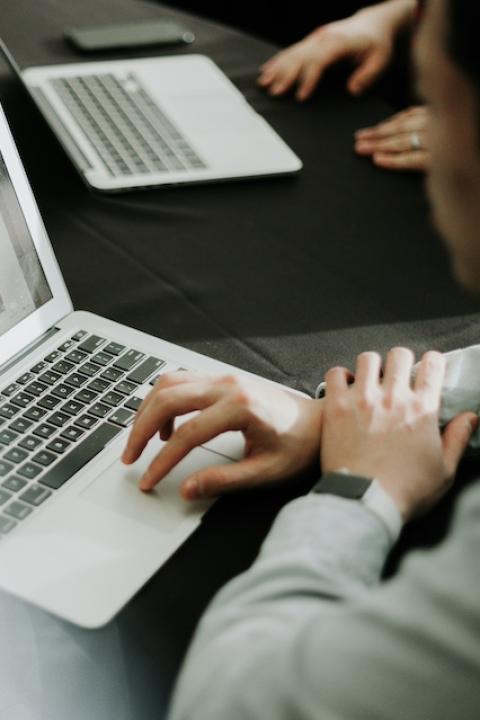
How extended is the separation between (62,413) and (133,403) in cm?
7

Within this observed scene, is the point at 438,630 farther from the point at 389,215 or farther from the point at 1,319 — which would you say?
the point at 389,215

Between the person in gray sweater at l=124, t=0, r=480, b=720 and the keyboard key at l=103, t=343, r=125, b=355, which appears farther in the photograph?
the keyboard key at l=103, t=343, r=125, b=355

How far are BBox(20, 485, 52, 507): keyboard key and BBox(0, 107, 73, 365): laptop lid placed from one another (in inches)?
6.5

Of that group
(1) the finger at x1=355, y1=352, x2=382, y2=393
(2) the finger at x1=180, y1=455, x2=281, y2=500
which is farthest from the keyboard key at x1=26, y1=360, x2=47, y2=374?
(1) the finger at x1=355, y1=352, x2=382, y2=393

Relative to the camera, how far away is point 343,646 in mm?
493

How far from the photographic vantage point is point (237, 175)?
1192mm

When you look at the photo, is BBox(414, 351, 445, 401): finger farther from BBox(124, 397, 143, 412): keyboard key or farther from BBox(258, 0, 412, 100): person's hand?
BBox(258, 0, 412, 100): person's hand

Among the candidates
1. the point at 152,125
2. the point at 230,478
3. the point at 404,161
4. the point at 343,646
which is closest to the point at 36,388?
the point at 230,478

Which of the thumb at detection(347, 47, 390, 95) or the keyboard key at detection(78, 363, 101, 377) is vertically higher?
the keyboard key at detection(78, 363, 101, 377)

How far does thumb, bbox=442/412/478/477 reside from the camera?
789 mm

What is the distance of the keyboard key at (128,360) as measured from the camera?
881mm

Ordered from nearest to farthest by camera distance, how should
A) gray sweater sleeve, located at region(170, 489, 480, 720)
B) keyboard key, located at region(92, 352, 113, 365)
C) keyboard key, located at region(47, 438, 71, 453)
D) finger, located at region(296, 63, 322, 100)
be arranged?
1. gray sweater sleeve, located at region(170, 489, 480, 720)
2. keyboard key, located at region(47, 438, 71, 453)
3. keyboard key, located at region(92, 352, 113, 365)
4. finger, located at region(296, 63, 322, 100)

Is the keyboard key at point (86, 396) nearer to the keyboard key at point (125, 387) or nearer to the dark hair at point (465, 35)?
the keyboard key at point (125, 387)

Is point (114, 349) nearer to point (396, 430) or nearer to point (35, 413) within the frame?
point (35, 413)
